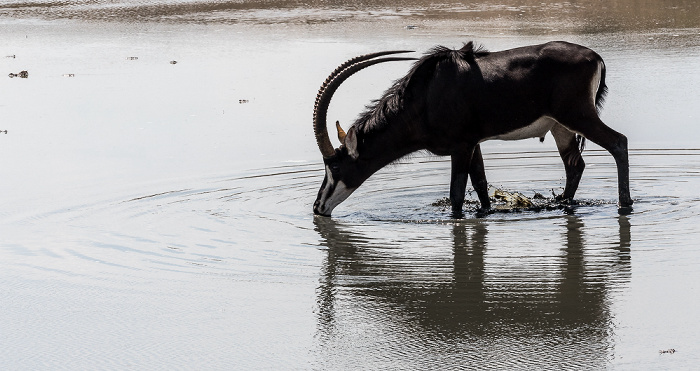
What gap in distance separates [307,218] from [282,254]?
1390 mm

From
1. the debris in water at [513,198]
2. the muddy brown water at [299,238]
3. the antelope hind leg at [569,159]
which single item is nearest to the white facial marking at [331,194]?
the muddy brown water at [299,238]

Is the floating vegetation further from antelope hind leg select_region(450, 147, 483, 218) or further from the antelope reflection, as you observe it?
the antelope reflection

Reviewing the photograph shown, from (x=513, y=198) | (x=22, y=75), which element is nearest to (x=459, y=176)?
(x=513, y=198)

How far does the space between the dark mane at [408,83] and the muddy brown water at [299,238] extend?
76cm

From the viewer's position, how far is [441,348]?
5.80 m

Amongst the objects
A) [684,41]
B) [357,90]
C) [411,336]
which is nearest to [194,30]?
[357,90]

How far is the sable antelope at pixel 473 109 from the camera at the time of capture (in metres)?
9.28

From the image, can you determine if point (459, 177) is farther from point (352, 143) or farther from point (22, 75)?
point (22, 75)

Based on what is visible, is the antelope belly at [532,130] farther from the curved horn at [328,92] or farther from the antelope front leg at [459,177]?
the curved horn at [328,92]

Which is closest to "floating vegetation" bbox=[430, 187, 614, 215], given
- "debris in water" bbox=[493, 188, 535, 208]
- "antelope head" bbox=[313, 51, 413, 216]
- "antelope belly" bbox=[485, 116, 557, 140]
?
"debris in water" bbox=[493, 188, 535, 208]

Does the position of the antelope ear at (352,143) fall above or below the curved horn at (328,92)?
below

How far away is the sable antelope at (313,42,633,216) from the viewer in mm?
9281

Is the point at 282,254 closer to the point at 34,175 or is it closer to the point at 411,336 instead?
the point at 411,336

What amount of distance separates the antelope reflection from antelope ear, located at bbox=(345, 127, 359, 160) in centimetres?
130
